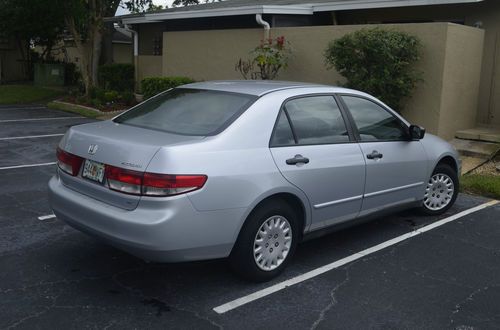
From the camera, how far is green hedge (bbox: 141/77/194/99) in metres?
14.3

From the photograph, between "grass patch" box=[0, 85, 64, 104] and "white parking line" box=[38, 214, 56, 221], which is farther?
"grass patch" box=[0, 85, 64, 104]

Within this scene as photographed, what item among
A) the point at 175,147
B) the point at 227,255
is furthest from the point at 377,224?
the point at 175,147

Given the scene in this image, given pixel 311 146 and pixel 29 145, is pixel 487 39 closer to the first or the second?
pixel 311 146

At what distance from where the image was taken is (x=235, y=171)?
13.2ft

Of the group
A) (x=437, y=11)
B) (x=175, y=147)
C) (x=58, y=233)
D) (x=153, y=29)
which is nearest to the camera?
(x=175, y=147)

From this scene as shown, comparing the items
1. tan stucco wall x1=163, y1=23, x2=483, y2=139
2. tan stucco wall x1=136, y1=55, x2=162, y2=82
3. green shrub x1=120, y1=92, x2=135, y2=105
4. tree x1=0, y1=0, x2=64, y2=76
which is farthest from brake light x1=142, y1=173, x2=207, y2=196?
tree x1=0, y1=0, x2=64, y2=76

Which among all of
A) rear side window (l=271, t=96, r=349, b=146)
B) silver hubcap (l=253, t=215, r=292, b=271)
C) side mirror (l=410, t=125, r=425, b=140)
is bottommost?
silver hubcap (l=253, t=215, r=292, b=271)

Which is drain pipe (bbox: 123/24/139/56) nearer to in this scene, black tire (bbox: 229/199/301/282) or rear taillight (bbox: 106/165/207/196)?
black tire (bbox: 229/199/301/282)

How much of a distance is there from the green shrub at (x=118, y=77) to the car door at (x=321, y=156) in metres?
14.7

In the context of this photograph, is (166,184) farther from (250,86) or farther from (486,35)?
A: (486,35)

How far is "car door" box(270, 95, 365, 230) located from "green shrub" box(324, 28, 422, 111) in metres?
5.09

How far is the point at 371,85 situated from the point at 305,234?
570cm

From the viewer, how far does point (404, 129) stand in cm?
571

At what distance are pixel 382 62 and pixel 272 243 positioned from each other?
20.9ft
